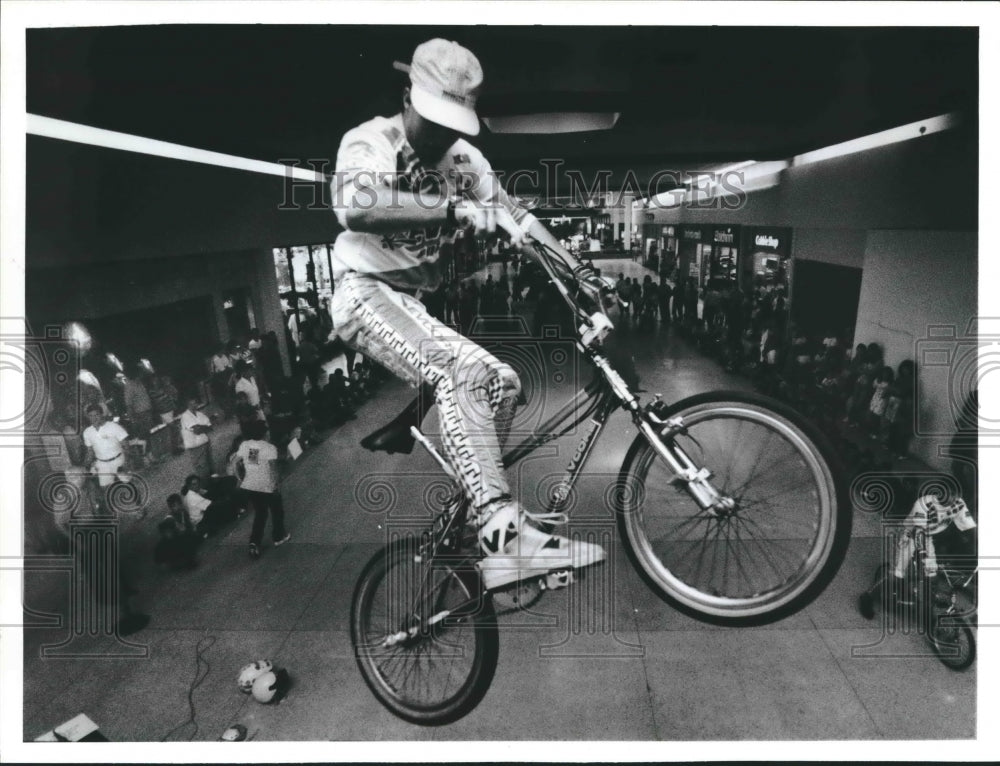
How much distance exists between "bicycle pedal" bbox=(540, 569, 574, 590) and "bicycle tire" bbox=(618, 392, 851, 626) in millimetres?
455

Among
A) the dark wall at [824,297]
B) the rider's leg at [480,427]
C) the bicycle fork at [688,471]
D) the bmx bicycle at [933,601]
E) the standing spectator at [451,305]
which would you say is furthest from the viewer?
the dark wall at [824,297]

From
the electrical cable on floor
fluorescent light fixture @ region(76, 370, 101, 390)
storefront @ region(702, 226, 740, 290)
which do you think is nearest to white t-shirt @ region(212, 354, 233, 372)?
fluorescent light fixture @ region(76, 370, 101, 390)

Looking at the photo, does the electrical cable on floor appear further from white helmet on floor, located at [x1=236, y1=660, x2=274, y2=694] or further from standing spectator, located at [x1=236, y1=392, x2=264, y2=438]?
standing spectator, located at [x1=236, y1=392, x2=264, y2=438]

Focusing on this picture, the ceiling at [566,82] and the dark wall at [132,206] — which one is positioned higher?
the ceiling at [566,82]

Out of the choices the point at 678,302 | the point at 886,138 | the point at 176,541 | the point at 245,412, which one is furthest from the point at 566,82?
the point at 176,541

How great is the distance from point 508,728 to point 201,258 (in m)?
3.46

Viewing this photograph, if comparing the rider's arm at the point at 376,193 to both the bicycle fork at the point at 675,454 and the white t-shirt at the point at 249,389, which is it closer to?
the white t-shirt at the point at 249,389

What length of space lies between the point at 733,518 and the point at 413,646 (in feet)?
6.63

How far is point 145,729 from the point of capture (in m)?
3.87

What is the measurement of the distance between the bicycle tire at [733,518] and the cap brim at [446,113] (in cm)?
188

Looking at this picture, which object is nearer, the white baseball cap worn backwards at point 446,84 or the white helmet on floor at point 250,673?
the white baseball cap worn backwards at point 446,84

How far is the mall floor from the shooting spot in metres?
3.78

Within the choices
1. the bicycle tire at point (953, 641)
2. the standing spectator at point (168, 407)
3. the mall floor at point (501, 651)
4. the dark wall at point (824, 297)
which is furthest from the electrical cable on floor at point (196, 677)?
the bicycle tire at point (953, 641)

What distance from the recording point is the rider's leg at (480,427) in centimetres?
333
